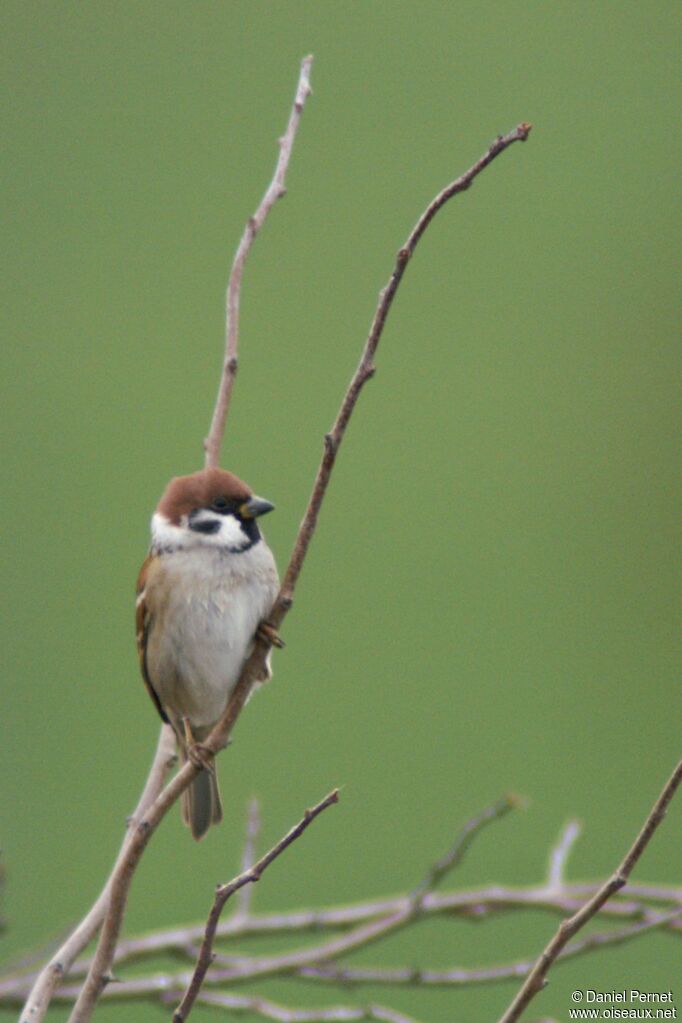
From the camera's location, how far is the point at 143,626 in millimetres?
2154

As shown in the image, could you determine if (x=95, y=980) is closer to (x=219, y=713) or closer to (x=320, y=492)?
(x=320, y=492)

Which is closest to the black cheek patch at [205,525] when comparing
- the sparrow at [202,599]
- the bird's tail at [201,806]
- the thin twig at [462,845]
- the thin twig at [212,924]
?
the sparrow at [202,599]

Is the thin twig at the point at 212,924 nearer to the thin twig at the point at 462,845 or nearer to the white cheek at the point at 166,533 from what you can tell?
the thin twig at the point at 462,845

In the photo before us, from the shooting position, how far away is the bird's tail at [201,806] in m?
2.09

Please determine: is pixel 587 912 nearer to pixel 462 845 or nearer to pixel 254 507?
pixel 462 845

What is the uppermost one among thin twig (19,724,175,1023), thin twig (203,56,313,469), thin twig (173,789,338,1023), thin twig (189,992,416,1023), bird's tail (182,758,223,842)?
thin twig (203,56,313,469)

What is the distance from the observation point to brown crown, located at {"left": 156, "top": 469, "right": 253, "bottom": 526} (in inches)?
77.2

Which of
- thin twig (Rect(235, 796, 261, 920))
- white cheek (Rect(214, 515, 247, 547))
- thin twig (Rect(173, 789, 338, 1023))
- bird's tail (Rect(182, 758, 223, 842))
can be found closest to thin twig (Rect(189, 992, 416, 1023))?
thin twig (Rect(235, 796, 261, 920))

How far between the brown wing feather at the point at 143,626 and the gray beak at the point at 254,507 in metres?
0.19

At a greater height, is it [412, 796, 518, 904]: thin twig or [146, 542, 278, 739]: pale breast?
[146, 542, 278, 739]: pale breast

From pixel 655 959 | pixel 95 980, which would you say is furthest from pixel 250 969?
pixel 655 959

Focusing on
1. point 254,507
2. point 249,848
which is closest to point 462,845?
point 249,848

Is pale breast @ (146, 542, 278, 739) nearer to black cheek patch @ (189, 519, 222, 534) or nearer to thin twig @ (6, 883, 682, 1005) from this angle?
black cheek patch @ (189, 519, 222, 534)

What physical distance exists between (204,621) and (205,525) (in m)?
0.14
